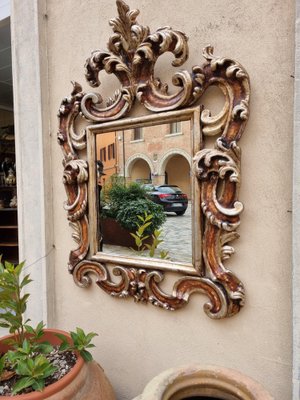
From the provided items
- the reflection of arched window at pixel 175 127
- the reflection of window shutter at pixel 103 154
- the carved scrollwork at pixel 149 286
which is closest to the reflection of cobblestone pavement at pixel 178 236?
the carved scrollwork at pixel 149 286

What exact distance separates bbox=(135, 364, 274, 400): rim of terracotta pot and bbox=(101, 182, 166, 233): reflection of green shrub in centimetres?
59

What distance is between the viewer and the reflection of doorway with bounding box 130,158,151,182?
4.18ft

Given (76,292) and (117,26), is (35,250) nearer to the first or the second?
(76,292)

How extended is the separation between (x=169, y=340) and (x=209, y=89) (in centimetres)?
111

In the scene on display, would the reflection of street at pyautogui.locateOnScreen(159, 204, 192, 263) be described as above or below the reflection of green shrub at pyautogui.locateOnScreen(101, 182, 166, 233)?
below

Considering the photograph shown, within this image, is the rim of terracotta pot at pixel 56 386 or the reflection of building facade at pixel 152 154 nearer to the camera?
the rim of terracotta pot at pixel 56 386

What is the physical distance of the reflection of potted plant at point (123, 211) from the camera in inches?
51.2

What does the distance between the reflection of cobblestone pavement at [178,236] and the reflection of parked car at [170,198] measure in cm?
3

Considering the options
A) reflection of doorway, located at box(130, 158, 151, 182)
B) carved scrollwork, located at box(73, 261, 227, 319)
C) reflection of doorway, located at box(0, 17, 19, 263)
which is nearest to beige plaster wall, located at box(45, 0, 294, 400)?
carved scrollwork, located at box(73, 261, 227, 319)

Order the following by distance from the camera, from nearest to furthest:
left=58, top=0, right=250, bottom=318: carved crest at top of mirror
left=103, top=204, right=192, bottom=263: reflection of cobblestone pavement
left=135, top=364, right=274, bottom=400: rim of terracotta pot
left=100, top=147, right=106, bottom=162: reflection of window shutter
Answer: left=135, top=364, right=274, bottom=400: rim of terracotta pot < left=58, top=0, right=250, bottom=318: carved crest at top of mirror < left=103, top=204, right=192, bottom=263: reflection of cobblestone pavement < left=100, top=147, right=106, bottom=162: reflection of window shutter

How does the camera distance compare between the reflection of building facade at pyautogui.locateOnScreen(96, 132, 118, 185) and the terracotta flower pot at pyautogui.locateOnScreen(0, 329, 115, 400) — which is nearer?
the terracotta flower pot at pyautogui.locateOnScreen(0, 329, 115, 400)

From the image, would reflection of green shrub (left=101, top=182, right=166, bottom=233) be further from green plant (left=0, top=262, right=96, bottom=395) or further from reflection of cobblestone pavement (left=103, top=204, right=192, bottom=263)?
green plant (left=0, top=262, right=96, bottom=395)

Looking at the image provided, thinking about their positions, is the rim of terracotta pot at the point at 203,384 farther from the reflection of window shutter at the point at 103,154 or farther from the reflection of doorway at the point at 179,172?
the reflection of window shutter at the point at 103,154

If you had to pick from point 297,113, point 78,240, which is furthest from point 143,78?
point 78,240
